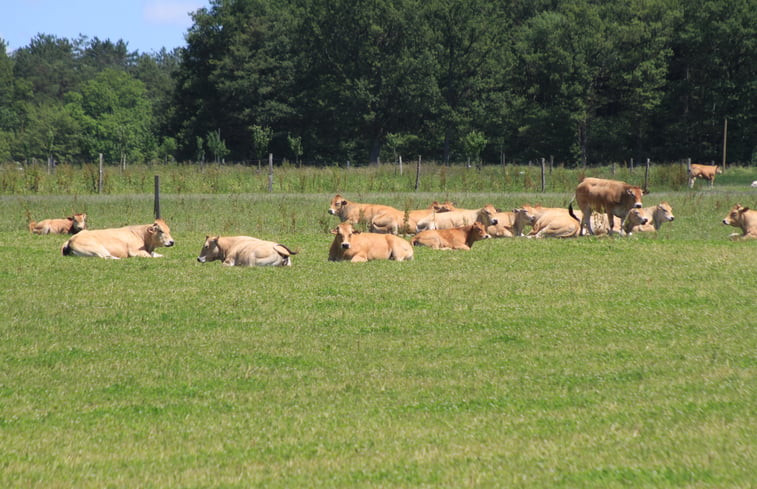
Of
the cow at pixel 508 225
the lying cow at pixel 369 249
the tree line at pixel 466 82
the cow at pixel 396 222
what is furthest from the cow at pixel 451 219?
the tree line at pixel 466 82

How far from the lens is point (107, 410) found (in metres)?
7.58

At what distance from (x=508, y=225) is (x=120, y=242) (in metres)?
9.69

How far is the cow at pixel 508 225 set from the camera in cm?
2270

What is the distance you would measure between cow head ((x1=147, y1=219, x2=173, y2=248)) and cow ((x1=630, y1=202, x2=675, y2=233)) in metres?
11.6

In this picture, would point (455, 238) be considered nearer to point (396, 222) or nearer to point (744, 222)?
point (396, 222)

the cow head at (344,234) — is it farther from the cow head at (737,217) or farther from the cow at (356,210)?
the cow head at (737,217)

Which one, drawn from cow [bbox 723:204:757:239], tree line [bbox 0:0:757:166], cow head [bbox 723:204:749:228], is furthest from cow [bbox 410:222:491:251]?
tree line [bbox 0:0:757:166]

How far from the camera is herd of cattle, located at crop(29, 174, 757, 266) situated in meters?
17.7

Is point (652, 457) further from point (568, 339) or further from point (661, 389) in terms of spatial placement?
point (568, 339)

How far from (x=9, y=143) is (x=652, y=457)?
398 ft

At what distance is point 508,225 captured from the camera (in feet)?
75.7

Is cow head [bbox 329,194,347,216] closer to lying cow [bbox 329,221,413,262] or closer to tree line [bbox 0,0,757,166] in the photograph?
lying cow [bbox 329,221,413,262]

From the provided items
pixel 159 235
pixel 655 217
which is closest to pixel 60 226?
pixel 159 235

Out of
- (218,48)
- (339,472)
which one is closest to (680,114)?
(218,48)
